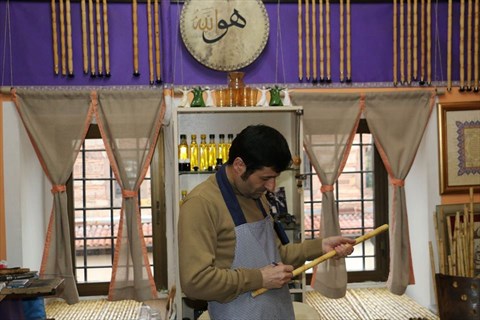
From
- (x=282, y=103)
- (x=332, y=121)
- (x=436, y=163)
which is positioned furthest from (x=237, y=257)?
(x=436, y=163)

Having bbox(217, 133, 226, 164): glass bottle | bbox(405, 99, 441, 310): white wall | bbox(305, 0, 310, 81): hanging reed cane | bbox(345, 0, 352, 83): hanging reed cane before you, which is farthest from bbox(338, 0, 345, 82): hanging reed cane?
bbox(217, 133, 226, 164): glass bottle

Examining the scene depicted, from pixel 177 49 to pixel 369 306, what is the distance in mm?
2753

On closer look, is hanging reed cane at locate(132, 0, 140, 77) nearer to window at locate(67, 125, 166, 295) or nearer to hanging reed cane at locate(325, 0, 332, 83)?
window at locate(67, 125, 166, 295)

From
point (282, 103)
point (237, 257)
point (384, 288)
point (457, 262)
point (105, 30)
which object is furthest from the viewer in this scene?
point (384, 288)

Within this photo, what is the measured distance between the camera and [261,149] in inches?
75.4

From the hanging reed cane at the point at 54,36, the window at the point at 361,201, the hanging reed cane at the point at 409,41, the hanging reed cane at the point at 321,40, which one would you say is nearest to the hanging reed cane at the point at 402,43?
the hanging reed cane at the point at 409,41

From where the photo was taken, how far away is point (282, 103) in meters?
4.31

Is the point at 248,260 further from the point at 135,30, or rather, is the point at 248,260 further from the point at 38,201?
the point at 38,201

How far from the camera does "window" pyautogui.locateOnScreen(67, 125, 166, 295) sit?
5516 mm

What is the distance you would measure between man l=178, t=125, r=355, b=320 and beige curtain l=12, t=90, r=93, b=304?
9.39 feet

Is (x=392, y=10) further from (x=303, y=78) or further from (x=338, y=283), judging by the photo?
(x=338, y=283)

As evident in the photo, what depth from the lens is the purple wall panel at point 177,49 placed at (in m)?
4.59

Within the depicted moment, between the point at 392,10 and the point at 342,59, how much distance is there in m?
0.60

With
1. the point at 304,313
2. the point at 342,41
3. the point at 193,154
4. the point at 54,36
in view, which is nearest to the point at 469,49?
the point at 342,41
